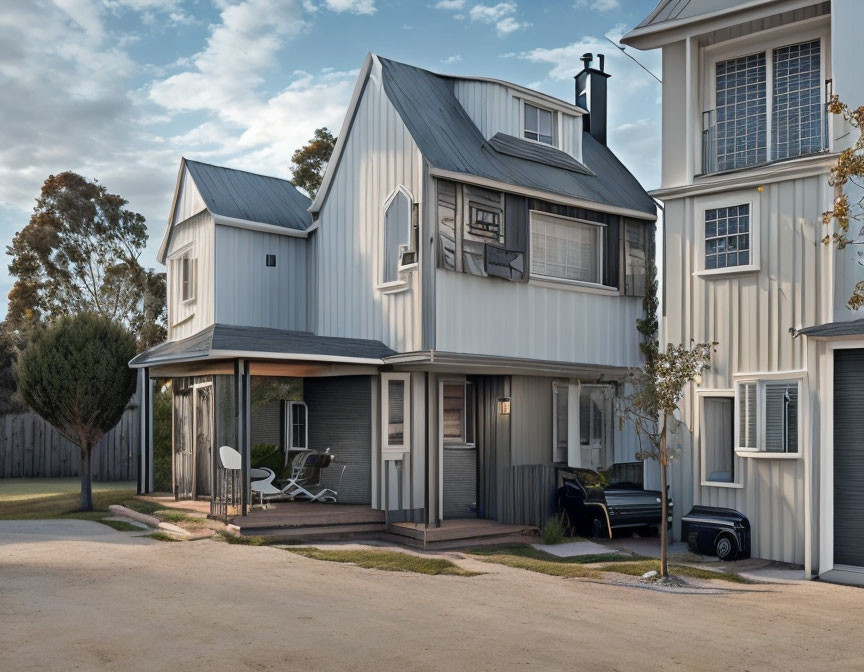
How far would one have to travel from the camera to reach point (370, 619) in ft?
28.1

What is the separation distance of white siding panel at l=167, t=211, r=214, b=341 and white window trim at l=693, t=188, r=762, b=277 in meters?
8.89

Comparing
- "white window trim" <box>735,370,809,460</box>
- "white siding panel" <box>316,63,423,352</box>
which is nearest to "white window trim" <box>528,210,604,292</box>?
"white siding panel" <box>316,63,423,352</box>

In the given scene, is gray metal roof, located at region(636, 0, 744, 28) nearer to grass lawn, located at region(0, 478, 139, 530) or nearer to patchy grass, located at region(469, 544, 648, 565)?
patchy grass, located at region(469, 544, 648, 565)

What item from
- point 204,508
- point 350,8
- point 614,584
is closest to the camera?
point 614,584

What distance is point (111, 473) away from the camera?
25.0 m

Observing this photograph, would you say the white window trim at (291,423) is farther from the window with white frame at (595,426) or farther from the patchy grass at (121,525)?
the window with white frame at (595,426)

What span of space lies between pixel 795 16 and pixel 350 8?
646cm

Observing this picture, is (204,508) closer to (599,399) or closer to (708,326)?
(599,399)

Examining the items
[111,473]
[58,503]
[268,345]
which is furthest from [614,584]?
[111,473]

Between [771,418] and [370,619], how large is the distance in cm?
700

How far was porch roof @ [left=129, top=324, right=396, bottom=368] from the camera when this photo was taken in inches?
531

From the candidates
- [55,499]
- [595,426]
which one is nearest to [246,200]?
[55,499]

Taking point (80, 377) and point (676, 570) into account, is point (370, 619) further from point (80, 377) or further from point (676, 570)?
point (80, 377)

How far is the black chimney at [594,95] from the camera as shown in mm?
21188
